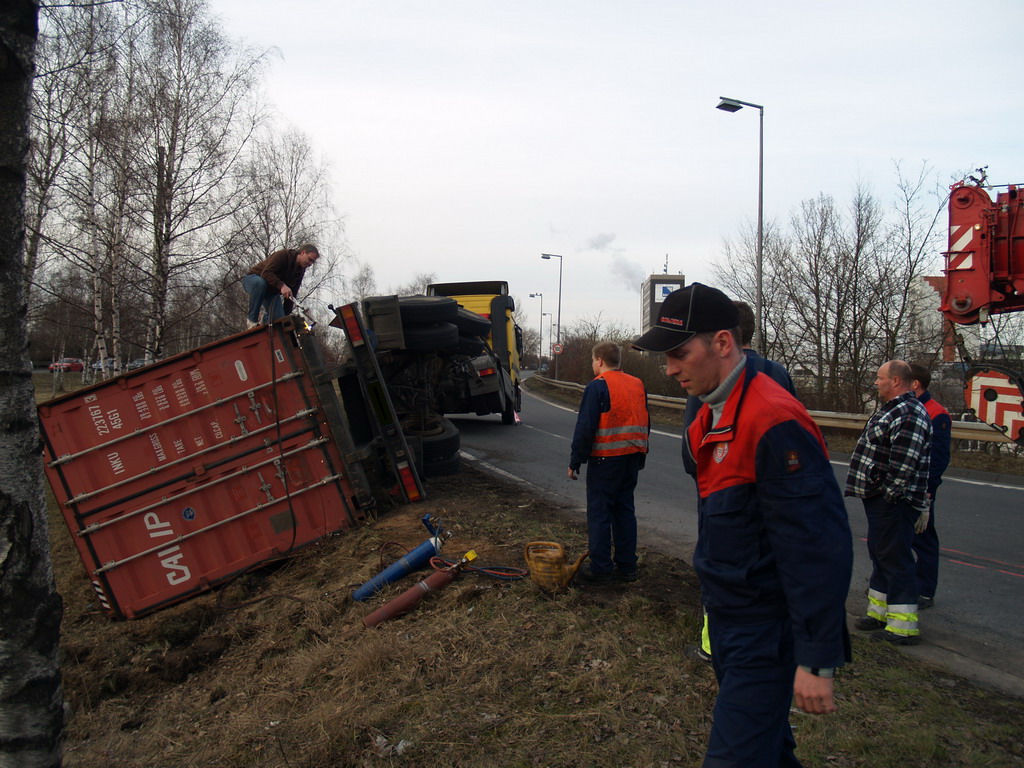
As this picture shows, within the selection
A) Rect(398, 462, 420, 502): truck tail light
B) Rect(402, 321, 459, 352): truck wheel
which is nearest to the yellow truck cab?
Rect(402, 321, 459, 352): truck wheel

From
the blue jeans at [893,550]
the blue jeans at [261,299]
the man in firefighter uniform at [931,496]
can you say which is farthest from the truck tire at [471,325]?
the blue jeans at [893,550]

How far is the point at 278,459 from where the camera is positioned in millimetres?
6680

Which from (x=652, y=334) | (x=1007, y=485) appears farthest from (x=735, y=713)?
(x=1007, y=485)

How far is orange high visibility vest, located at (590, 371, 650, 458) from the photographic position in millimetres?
5168

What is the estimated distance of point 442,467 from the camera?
9.31 meters

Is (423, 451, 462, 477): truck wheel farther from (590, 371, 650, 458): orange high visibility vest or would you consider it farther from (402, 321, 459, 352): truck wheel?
(590, 371, 650, 458): orange high visibility vest

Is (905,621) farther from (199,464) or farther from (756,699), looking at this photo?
(199,464)

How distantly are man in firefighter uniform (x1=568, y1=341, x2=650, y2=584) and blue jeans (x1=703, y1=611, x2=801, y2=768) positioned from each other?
2939 mm

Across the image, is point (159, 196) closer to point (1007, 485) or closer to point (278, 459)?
point (278, 459)

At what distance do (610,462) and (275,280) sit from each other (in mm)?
4460

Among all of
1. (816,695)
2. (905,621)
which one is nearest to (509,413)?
(905,621)

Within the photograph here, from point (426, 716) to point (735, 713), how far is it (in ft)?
6.25

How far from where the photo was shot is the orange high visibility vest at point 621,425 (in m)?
5.17

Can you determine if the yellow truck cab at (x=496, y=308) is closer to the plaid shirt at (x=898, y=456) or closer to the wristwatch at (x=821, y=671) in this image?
the plaid shirt at (x=898, y=456)
